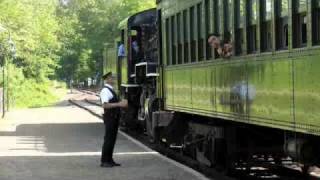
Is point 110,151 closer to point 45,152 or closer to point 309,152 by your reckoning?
point 45,152

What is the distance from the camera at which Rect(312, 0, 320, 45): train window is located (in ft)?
24.5

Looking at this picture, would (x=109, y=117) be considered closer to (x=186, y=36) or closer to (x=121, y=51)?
(x=186, y=36)

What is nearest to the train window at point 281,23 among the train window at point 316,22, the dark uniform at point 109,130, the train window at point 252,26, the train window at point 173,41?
the train window at point 316,22

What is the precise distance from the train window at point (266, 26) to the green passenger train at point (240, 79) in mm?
12

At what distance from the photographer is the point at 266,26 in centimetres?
893

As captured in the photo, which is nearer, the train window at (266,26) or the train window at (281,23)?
the train window at (281,23)

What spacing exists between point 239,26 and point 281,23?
5.43ft

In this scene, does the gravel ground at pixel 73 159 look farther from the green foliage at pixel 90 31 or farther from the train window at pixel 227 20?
the green foliage at pixel 90 31

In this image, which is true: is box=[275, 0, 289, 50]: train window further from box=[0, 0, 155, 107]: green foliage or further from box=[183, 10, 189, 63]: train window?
box=[0, 0, 155, 107]: green foliage

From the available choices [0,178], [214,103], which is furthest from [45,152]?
[214,103]

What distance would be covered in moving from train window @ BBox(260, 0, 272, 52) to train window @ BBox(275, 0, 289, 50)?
241mm

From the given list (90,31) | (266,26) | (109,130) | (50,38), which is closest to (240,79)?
(266,26)

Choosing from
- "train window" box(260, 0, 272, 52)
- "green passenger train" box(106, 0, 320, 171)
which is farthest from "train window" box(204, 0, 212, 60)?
"train window" box(260, 0, 272, 52)

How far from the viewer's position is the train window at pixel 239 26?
9.91 meters
